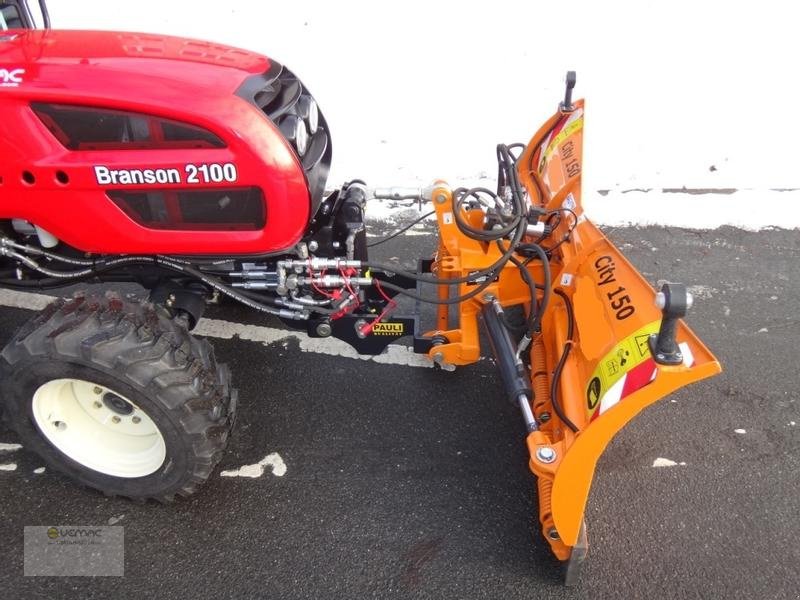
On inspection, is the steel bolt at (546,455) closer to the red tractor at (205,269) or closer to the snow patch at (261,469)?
the red tractor at (205,269)

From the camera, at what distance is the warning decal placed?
1.79 meters

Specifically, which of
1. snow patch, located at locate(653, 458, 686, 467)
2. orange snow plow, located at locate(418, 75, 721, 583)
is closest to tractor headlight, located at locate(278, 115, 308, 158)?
orange snow plow, located at locate(418, 75, 721, 583)

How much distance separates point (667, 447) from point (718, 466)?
215 mm

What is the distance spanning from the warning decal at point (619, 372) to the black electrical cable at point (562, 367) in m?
0.11

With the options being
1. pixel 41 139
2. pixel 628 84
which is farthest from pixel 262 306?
pixel 628 84

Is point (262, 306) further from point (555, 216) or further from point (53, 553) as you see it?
point (555, 216)

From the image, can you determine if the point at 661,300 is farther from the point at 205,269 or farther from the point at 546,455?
the point at 205,269

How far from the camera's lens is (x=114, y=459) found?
2.46 meters

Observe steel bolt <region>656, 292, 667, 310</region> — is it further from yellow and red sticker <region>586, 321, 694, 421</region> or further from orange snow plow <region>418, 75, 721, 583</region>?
yellow and red sticker <region>586, 321, 694, 421</region>

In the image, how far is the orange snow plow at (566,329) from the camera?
69.7 inches

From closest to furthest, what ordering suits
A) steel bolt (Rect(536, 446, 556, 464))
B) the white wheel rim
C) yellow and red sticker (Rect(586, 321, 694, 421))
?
yellow and red sticker (Rect(586, 321, 694, 421)) → steel bolt (Rect(536, 446, 556, 464)) → the white wheel rim

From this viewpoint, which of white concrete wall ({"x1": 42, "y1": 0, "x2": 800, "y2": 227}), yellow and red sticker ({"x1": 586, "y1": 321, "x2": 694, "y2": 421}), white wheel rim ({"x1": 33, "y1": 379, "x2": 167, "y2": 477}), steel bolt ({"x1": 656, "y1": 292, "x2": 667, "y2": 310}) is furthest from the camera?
white concrete wall ({"x1": 42, "y1": 0, "x2": 800, "y2": 227})

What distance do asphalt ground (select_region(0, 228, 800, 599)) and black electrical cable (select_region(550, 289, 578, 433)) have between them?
561mm

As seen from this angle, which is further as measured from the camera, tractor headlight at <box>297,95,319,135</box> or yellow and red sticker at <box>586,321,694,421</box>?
tractor headlight at <box>297,95,319,135</box>
